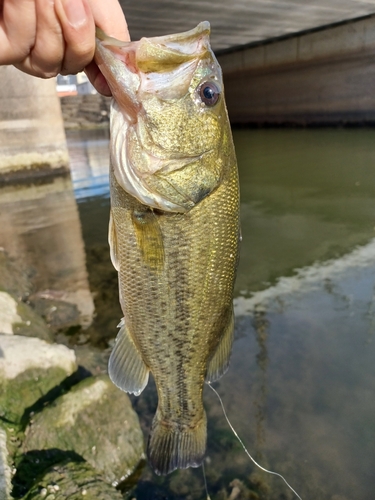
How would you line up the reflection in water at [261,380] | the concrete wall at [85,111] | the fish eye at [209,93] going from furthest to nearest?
the concrete wall at [85,111]
the reflection in water at [261,380]
the fish eye at [209,93]

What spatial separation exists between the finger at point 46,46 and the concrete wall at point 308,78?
19.8 metres

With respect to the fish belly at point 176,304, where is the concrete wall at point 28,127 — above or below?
below

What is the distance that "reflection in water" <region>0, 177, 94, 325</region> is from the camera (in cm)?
574

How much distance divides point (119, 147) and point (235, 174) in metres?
0.54

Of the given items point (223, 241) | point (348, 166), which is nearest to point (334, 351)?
point (223, 241)

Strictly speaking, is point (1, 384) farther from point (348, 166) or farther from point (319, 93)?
point (319, 93)

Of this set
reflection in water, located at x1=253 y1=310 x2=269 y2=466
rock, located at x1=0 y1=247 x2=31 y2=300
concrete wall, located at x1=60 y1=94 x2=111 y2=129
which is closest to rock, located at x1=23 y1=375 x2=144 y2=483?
reflection in water, located at x1=253 y1=310 x2=269 y2=466

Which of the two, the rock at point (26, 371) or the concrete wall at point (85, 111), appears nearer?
the rock at point (26, 371)

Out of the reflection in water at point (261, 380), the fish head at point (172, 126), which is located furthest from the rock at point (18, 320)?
the fish head at point (172, 126)

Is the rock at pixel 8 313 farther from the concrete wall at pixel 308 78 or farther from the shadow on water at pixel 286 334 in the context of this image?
the concrete wall at pixel 308 78

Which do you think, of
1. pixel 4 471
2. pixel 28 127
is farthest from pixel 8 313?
pixel 28 127

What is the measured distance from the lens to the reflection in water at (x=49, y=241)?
5742 millimetres

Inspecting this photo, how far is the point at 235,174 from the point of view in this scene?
6.37ft

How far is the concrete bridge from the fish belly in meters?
13.0
